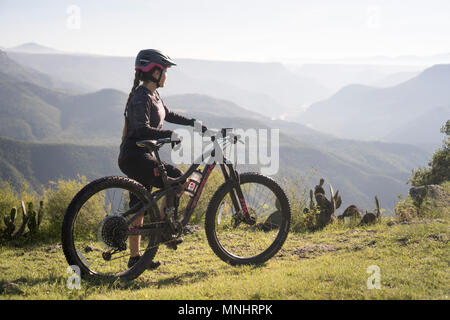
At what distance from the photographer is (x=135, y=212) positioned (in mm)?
4219

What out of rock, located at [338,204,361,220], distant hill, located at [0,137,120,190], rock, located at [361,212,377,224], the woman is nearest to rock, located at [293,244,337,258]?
rock, located at [361,212,377,224]

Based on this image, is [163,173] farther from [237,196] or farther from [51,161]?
[51,161]

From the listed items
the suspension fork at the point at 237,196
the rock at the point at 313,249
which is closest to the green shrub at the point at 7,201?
the suspension fork at the point at 237,196

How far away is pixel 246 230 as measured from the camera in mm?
5324

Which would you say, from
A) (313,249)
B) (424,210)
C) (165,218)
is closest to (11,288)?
(165,218)

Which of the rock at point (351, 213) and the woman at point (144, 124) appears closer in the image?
the woman at point (144, 124)

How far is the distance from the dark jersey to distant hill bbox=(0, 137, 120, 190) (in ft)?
501

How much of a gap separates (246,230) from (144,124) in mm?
2253

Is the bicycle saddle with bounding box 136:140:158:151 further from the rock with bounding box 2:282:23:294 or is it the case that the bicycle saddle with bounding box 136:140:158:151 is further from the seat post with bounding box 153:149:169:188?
the rock with bounding box 2:282:23:294

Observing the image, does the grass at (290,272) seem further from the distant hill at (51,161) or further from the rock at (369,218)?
the distant hill at (51,161)

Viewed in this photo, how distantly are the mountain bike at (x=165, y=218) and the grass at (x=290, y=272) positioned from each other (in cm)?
25

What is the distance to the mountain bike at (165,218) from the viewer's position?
3969 millimetres

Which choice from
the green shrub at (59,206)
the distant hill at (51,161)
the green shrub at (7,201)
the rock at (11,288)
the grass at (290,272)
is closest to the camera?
the grass at (290,272)

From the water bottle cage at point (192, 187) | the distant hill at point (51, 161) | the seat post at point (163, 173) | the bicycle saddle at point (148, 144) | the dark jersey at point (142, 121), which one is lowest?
the distant hill at point (51, 161)
